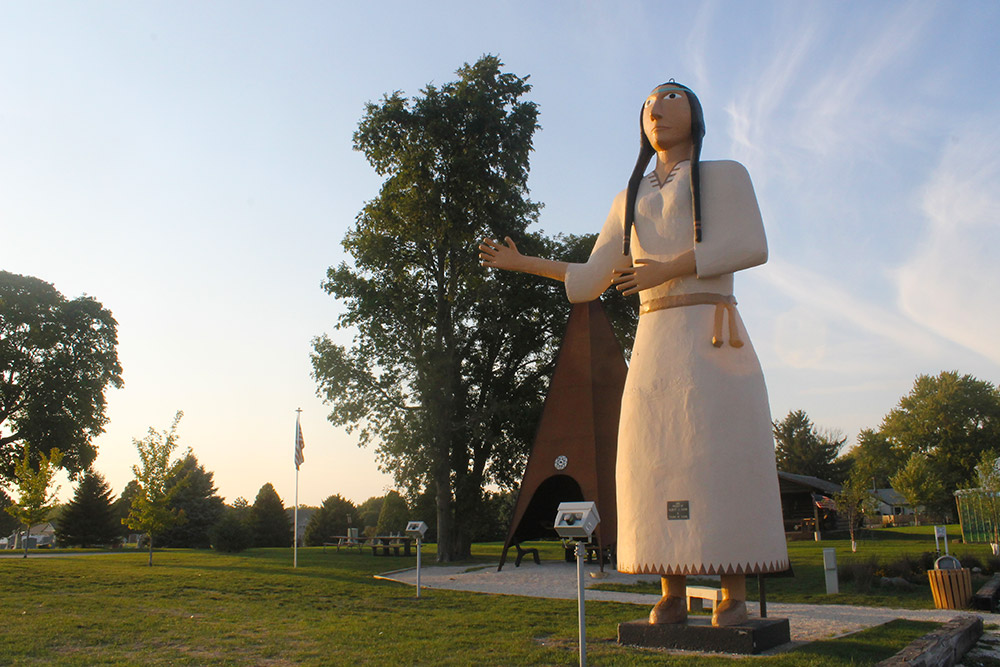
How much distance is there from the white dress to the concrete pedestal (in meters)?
0.60

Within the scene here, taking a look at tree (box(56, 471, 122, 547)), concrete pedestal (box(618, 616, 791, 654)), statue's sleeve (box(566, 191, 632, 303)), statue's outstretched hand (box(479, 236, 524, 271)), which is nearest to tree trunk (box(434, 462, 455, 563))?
statue's outstretched hand (box(479, 236, 524, 271))

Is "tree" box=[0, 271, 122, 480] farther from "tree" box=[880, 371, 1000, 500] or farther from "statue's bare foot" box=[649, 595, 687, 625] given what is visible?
"tree" box=[880, 371, 1000, 500]

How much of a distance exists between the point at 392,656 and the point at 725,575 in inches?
126

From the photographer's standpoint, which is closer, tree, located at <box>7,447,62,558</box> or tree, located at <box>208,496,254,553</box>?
tree, located at <box>7,447,62,558</box>

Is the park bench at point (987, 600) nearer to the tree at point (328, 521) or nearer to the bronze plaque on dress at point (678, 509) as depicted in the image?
the bronze plaque on dress at point (678, 509)

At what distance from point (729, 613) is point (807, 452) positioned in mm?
48223

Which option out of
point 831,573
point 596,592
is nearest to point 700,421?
point 831,573

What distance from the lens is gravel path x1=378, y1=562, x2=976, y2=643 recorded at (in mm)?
8594

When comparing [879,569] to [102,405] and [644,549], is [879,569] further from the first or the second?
[102,405]

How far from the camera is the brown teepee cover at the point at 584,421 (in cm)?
1537

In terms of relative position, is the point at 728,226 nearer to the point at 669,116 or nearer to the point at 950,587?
the point at 669,116

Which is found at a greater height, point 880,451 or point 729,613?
point 880,451

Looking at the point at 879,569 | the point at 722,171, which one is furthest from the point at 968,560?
the point at 722,171

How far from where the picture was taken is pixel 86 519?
115ft
